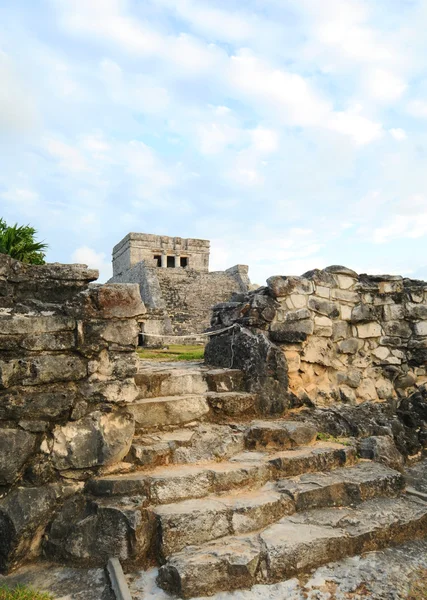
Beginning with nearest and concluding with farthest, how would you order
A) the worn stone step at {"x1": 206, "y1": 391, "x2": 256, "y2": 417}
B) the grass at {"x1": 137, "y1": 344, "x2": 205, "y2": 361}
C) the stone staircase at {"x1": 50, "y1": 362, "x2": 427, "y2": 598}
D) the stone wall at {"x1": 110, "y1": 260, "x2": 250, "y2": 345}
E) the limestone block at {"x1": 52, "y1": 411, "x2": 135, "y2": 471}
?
the stone staircase at {"x1": 50, "y1": 362, "x2": 427, "y2": 598}, the limestone block at {"x1": 52, "y1": 411, "x2": 135, "y2": 471}, the worn stone step at {"x1": 206, "y1": 391, "x2": 256, "y2": 417}, the grass at {"x1": 137, "y1": 344, "x2": 205, "y2": 361}, the stone wall at {"x1": 110, "y1": 260, "x2": 250, "y2": 345}

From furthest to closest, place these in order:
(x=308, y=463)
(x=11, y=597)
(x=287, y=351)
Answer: (x=287, y=351)
(x=308, y=463)
(x=11, y=597)

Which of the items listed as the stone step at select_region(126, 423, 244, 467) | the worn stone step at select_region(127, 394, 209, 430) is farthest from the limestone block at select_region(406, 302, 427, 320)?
the worn stone step at select_region(127, 394, 209, 430)

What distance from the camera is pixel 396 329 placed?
564 centimetres

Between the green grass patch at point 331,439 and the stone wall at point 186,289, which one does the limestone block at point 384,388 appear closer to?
the green grass patch at point 331,439

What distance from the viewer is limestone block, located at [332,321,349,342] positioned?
529cm

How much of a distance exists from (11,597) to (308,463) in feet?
7.46

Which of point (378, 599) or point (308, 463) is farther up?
point (308, 463)

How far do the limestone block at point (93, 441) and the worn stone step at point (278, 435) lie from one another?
3.66 ft

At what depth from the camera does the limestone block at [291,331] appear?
488 cm

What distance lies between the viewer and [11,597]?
8.06ft

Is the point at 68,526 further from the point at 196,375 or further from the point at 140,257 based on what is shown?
the point at 140,257

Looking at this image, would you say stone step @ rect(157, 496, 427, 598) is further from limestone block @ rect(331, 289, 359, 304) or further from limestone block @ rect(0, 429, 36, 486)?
limestone block @ rect(331, 289, 359, 304)

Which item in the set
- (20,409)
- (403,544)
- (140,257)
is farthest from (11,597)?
(140,257)

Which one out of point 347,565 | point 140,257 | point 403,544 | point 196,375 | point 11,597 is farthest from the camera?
point 140,257
